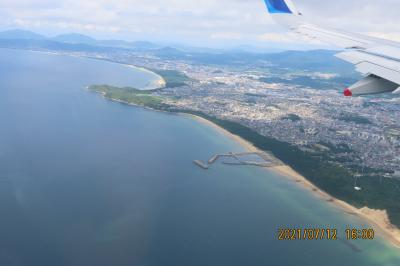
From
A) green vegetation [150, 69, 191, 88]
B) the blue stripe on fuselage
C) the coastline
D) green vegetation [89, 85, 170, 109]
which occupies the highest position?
the blue stripe on fuselage

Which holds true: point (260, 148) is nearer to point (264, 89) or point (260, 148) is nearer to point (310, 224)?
point (310, 224)

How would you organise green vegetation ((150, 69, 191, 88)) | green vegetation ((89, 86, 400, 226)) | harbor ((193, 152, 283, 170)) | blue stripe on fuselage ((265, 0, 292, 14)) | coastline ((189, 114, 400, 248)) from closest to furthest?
blue stripe on fuselage ((265, 0, 292, 14))
coastline ((189, 114, 400, 248))
green vegetation ((89, 86, 400, 226))
harbor ((193, 152, 283, 170))
green vegetation ((150, 69, 191, 88))

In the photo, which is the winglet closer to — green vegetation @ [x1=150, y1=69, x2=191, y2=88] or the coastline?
the coastline

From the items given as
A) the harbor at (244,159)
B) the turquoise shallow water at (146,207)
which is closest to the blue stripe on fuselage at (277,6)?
the turquoise shallow water at (146,207)

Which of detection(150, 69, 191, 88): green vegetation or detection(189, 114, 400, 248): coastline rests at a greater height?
detection(189, 114, 400, 248): coastline

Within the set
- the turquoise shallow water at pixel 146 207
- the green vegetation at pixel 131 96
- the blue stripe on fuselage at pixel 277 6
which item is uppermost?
the blue stripe on fuselage at pixel 277 6

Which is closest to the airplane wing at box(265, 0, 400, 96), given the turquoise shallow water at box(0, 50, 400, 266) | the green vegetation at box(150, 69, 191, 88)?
the turquoise shallow water at box(0, 50, 400, 266)

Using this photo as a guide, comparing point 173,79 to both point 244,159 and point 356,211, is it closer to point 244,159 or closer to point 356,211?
point 244,159

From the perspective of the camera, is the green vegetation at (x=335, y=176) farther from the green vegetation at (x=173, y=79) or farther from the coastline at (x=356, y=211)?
the green vegetation at (x=173, y=79)
